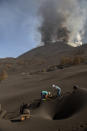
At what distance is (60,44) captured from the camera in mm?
81562

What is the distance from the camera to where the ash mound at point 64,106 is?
1007 cm

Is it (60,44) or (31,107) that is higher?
(60,44)

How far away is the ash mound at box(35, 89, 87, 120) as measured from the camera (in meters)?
10.1

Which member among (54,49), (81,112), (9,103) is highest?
(54,49)

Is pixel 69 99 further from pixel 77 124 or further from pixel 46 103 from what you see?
pixel 77 124

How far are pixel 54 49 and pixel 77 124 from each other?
227ft

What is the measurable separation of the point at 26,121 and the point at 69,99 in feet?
9.95

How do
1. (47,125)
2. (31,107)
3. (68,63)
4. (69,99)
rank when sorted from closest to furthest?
(47,125) < (69,99) < (31,107) < (68,63)

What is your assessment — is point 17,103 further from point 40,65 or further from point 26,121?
point 40,65

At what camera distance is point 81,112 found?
9211mm

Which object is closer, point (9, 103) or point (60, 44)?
point (9, 103)

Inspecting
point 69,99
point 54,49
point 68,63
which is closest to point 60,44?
point 54,49

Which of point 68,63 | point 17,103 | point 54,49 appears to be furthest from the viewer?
point 54,49

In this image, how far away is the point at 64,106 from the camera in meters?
11.0
